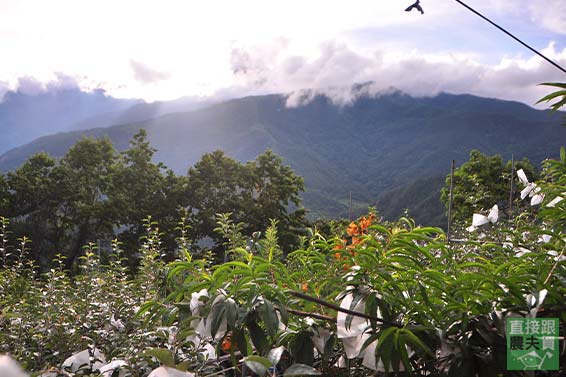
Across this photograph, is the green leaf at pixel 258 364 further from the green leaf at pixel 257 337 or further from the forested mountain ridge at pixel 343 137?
the forested mountain ridge at pixel 343 137

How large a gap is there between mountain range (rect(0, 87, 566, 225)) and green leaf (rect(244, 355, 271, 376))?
388ft

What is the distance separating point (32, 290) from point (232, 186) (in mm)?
16335

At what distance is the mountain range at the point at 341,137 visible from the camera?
142625 millimetres

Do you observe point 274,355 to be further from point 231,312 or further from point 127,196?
point 127,196

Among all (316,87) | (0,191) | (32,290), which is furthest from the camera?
(316,87)

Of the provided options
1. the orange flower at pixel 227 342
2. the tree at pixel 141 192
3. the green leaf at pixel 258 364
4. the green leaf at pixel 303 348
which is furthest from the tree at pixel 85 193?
the green leaf at pixel 258 364

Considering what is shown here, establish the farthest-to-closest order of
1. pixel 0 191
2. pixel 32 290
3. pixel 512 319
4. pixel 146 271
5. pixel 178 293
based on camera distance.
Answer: pixel 0 191 → pixel 32 290 → pixel 146 271 → pixel 178 293 → pixel 512 319

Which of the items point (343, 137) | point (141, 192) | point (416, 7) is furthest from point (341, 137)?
point (416, 7)

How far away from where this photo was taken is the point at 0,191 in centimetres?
1689

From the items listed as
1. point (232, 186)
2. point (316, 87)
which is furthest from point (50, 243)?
point (316, 87)

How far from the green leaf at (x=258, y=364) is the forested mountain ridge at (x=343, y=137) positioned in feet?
405

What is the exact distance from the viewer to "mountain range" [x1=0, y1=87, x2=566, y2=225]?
14262cm

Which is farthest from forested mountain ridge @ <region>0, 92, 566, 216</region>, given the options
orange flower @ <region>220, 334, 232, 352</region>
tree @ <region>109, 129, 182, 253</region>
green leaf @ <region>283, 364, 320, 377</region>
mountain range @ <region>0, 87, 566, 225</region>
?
green leaf @ <region>283, 364, 320, 377</region>

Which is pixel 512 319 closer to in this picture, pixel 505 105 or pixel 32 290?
pixel 32 290
